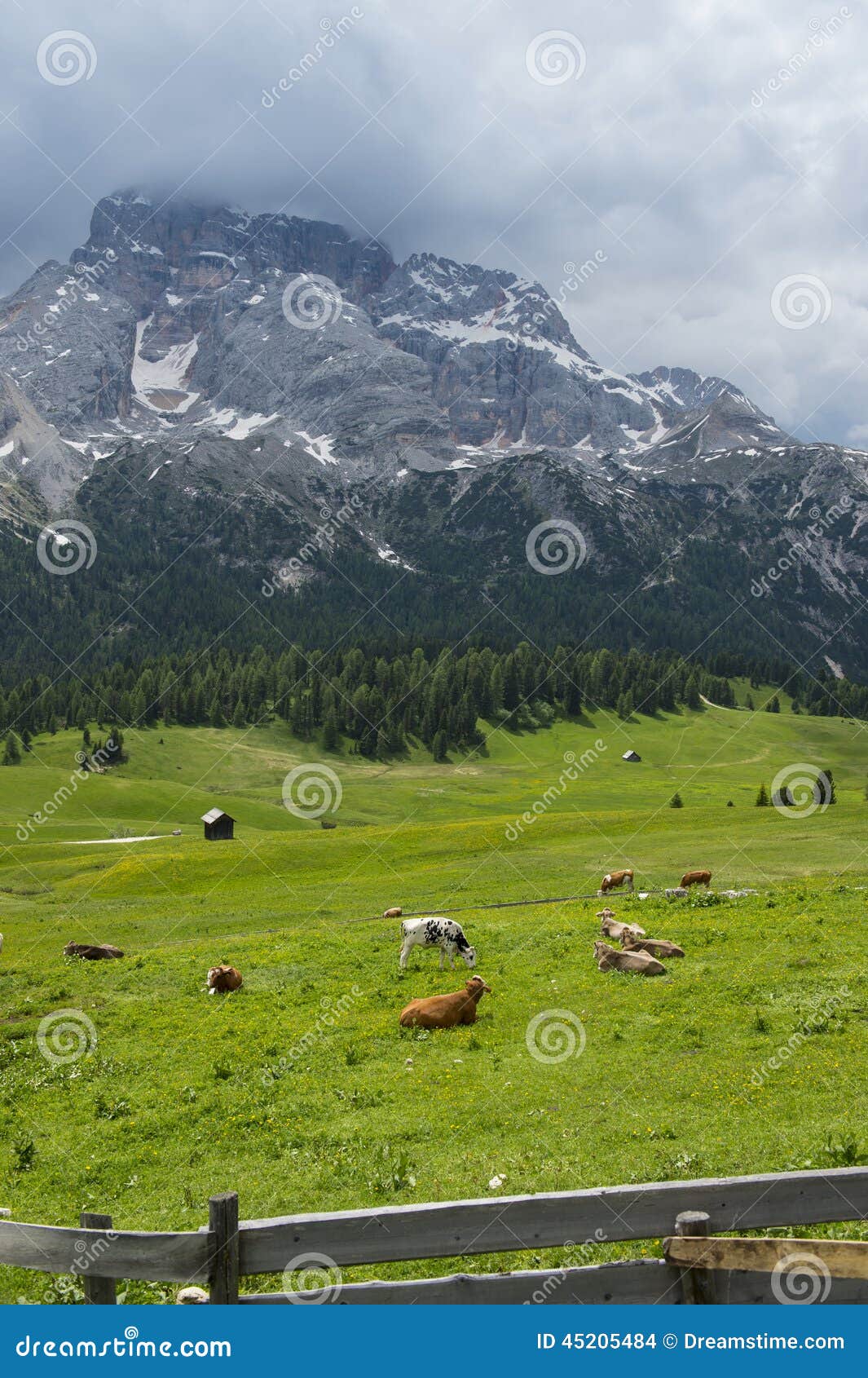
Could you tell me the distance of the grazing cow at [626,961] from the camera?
26.2 meters

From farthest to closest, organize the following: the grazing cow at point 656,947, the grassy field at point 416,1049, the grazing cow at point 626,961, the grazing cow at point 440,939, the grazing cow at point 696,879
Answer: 1. the grazing cow at point 696,879
2. the grazing cow at point 440,939
3. the grazing cow at point 656,947
4. the grazing cow at point 626,961
5. the grassy field at point 416,1049

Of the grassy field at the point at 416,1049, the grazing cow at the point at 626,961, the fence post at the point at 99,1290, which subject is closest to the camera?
the fence post at the point at 99,1290

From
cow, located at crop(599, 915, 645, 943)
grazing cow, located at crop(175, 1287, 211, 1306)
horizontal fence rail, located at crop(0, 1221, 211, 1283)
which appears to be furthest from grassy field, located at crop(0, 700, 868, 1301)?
horizontal fence rail, located at crop(0, 1221, 211, 1283)

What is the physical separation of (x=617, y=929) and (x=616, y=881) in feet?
59.0

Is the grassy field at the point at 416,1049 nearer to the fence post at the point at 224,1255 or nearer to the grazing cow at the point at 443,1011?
the grazing cow at the point at 443,1011

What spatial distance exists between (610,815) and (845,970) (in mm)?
66152

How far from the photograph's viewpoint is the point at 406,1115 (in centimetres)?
1689

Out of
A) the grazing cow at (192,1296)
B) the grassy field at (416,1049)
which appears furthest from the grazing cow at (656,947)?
the grazing cow at (192,1296)

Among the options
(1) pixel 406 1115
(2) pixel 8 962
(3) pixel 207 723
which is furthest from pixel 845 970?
(3) pixel 207 723

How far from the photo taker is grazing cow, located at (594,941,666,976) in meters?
26.2

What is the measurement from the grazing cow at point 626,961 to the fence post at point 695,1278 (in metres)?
18.1

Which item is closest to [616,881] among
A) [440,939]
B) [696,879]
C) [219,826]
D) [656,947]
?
[696,879]

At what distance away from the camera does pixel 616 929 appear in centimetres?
3133

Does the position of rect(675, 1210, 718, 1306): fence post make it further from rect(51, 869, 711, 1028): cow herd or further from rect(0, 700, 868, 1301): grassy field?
rect(51, 869, 711, 1028): cow herd
